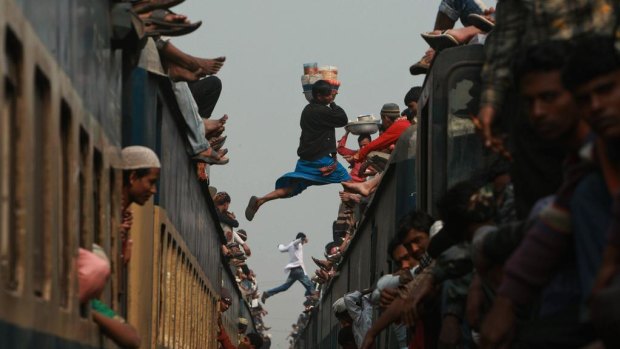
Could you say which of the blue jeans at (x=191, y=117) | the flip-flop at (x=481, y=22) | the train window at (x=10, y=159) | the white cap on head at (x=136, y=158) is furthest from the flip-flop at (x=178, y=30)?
the train window at (x=10, y=159)

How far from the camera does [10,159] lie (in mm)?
6242

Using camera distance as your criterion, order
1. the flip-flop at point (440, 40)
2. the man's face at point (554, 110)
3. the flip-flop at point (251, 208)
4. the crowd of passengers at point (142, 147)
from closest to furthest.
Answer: the man's face at point (554, 110) → the crowd of passengers at point (142, 147) → the flip-flop at point (440, 40) → the flip-flop at point (251, 208)

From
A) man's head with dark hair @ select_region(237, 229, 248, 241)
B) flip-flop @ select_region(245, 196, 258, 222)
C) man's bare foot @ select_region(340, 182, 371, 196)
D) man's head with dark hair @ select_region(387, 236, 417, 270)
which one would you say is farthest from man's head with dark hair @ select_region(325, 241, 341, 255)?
man's head with dark hair @ select_region(387, 236, 417, 270)

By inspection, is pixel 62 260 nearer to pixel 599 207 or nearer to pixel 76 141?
pixel 76 141

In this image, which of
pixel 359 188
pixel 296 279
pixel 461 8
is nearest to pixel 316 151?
pixel 359 188

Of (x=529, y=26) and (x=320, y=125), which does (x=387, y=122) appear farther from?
(x=529, y=26)

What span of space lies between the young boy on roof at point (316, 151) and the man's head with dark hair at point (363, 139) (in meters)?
0.98

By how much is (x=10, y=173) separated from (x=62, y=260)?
1731 millimetres

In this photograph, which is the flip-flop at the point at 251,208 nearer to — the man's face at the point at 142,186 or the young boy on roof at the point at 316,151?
the young boy on roof at the point at 316,151

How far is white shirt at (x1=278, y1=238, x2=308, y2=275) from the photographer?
88.8 m

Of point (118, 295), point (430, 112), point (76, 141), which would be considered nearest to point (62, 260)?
point (76, 141)

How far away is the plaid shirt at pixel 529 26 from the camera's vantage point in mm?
7547

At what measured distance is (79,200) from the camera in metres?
9.03

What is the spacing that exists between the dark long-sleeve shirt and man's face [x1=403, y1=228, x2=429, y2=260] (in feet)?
87.1
